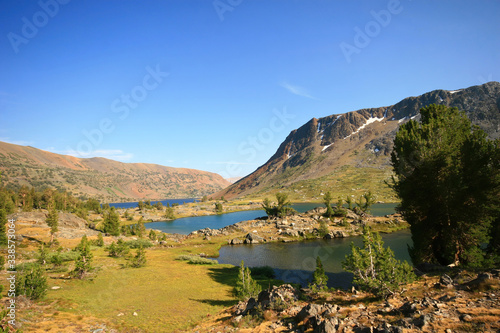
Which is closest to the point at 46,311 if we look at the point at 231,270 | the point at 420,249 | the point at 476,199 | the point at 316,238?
the point at 231,270

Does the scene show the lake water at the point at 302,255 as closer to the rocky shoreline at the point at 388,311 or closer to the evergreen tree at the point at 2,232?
the rocky shoreline at the point at 388,311

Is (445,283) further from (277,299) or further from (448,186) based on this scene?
(277,299)

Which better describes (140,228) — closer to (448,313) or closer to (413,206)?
(413,206)

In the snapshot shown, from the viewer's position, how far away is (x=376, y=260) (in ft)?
59.1

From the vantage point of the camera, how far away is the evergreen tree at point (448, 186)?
891 inches

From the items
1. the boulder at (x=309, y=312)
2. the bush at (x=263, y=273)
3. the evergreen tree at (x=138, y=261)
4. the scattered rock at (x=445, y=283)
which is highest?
the scattered rock at (x=445, y=283)

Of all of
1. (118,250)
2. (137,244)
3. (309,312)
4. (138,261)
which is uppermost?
(309,312)

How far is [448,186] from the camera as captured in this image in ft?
76.7

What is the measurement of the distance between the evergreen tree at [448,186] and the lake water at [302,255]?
13.6 m

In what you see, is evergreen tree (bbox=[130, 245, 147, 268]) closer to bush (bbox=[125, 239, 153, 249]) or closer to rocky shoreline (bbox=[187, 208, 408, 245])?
bush (bbox=[125, 239, 153, 249])

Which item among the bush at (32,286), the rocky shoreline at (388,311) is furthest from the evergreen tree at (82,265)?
the rocky shoreline at (388,311)

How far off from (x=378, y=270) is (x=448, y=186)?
13064 millimetres

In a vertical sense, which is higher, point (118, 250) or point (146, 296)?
point (118, 250)

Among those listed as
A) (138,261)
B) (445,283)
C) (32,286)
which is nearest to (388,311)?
(445,283)
